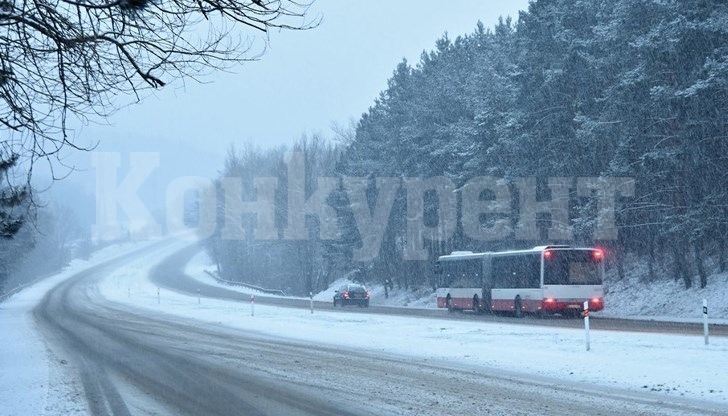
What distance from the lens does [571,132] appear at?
44594 millimetres

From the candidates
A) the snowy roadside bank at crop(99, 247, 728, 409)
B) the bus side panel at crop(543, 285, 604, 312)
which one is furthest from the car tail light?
the snowy roadside bank at crop(99, 247, 728, 409)

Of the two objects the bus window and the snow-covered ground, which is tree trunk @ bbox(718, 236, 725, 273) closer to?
the snow-covered ground

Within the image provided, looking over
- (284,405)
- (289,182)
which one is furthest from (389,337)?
(289,182)

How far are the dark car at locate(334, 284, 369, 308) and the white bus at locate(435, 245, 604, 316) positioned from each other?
13.0 m

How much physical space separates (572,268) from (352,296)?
21292 millimetres

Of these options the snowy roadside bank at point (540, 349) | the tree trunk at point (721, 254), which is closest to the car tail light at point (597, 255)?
the tree trunk at point (721, 254)

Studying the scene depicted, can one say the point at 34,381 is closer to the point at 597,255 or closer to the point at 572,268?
the point at 572,268

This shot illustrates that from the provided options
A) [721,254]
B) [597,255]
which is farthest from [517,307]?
[721,254]

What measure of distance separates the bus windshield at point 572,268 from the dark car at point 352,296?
20.7 metres

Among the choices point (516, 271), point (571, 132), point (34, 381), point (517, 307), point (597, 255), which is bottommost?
point (34, 381)

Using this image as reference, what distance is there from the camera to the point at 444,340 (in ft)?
83.8

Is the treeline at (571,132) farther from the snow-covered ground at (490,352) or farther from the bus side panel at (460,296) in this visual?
the bus side panel at (460,296)

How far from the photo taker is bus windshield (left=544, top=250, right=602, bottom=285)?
35812 mm

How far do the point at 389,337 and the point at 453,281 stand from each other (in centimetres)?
1924
